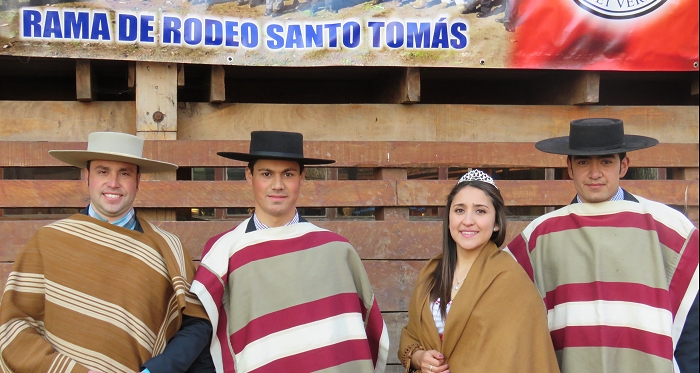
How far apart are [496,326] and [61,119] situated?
2.76 meters

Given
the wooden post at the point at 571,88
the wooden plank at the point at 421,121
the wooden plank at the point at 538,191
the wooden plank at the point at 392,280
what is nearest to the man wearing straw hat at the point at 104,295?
the wooden plank at the point at 421,121

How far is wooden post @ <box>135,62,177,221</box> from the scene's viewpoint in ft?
13.8

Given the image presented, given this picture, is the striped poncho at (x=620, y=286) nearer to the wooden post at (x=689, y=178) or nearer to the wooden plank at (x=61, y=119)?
the wooden post at (x=689, y=178)

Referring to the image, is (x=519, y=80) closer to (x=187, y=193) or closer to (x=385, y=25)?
(x=385, y=25)

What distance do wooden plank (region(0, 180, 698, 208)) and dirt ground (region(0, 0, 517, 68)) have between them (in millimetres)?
713

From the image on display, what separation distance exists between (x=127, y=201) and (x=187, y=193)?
2.95ft

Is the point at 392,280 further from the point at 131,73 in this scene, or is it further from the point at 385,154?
the point at 131,73

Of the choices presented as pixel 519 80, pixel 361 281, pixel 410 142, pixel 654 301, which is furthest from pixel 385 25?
pixel 654 301

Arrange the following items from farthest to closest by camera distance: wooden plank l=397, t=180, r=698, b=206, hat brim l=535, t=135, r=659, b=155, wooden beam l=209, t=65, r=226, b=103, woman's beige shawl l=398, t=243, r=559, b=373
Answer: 1. wooden plank l=397, t=180, r=698, b=206
2. wooden beam l=209, t=65, r=226, b=103
3. hat brim l=535, t=135, r=659, b=155
4. woman's beige shawl l=398, t=243, r=559, b=373

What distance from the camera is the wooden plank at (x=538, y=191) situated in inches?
173

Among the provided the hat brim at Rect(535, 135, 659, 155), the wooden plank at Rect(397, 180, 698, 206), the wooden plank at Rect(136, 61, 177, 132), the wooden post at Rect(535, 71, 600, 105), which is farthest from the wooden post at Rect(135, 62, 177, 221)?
the wooden post at Rect(535, 71, 600, 105)

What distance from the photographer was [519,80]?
5.10 m

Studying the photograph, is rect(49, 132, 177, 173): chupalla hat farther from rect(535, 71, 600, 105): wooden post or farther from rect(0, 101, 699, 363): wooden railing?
rect(535, 71, 600, 105): wooden post

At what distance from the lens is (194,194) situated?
4.22 metres
